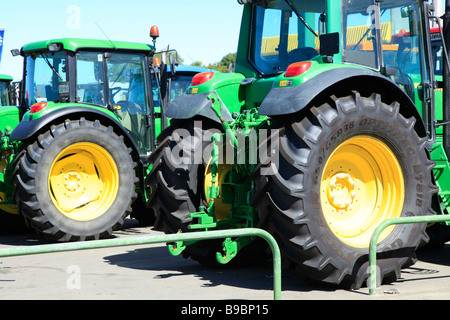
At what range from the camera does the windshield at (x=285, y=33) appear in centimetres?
613

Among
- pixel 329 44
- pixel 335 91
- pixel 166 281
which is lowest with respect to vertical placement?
pixel 166 281

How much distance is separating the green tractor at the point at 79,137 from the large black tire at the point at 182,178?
2.68 m

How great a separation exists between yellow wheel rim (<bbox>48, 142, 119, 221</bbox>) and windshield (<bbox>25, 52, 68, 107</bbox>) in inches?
39.3

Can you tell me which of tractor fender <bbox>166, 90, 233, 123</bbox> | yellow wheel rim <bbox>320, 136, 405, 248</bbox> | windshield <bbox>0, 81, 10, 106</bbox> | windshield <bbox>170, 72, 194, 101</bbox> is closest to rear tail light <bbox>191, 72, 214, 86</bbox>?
tractor fender <bbox>166, 90, 233, 123</bbox>

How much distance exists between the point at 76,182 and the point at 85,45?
2.02 meters

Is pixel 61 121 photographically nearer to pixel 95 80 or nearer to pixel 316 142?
pixel 95 80

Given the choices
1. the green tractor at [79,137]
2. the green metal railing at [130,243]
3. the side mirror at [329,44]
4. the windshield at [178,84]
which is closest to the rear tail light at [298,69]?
the side mirror at [329,44]

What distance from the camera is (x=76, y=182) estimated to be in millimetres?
9273

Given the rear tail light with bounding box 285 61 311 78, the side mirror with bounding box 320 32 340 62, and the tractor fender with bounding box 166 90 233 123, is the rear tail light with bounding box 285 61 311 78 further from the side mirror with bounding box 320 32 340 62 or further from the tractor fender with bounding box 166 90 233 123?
the tractor fender with bounding box 166 90 233 123

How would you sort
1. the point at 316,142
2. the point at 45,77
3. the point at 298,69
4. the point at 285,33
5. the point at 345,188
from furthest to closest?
the point at 45,77, the point at 285,33, the point at 345,188, the point at 298,69, the point at 316,142

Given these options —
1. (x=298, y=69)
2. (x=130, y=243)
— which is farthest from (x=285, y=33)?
(x=130, y=243)

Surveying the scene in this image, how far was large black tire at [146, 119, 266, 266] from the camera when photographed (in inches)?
246

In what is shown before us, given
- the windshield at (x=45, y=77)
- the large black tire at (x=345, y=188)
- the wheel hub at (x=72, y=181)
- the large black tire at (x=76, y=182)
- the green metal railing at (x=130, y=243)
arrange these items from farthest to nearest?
the windshield at (x=45, y=77), the wheel hub at (x=72, y=181), the large black tire at (x=76, y=182), the large black tire at (x=345, y=188), the green metal railing at (x=130, y=243)

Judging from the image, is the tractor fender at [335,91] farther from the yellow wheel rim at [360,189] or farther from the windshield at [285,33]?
the windshield at [285,33]
